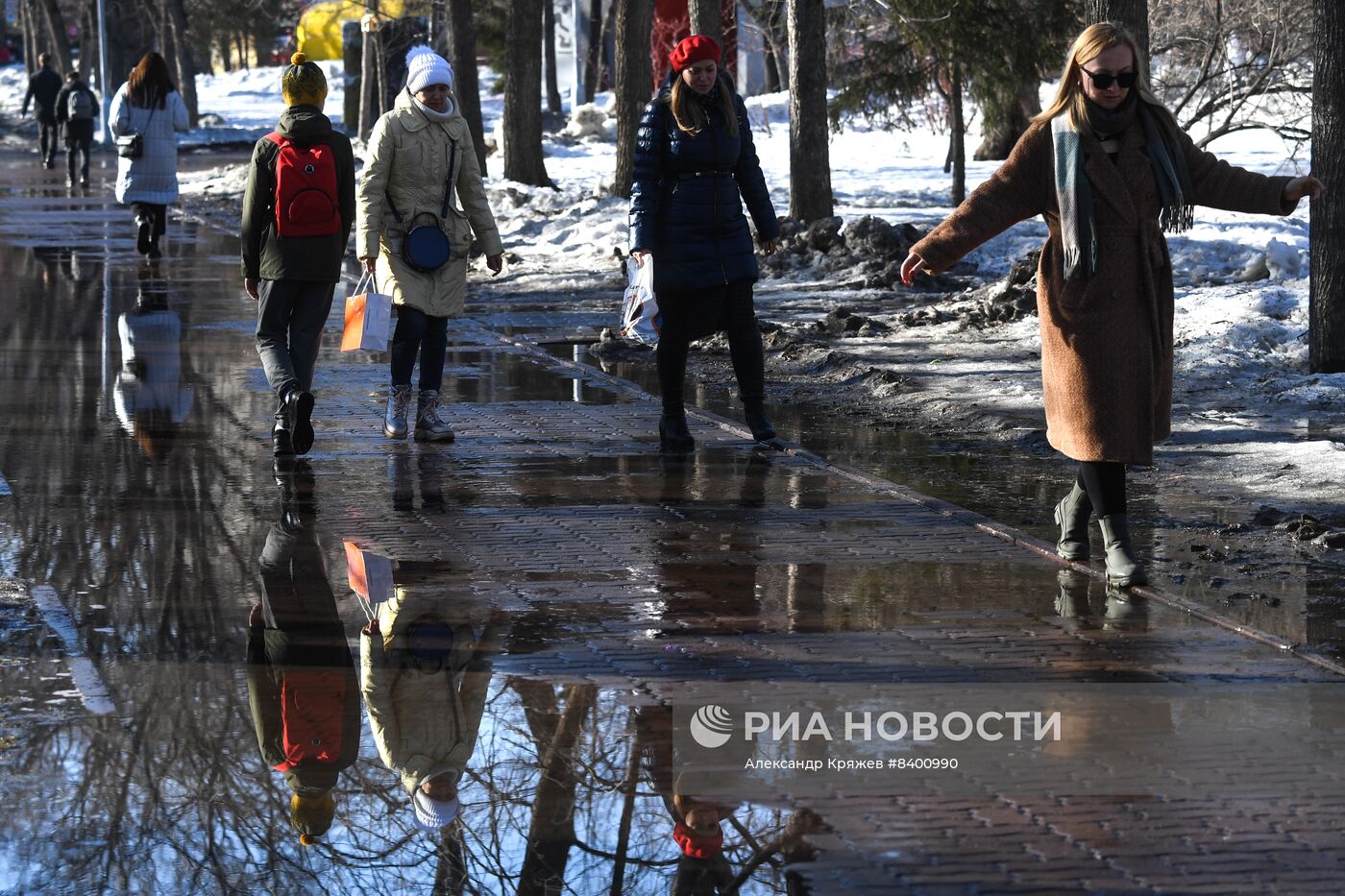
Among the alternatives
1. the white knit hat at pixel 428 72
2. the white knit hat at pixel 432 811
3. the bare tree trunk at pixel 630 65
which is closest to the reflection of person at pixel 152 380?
the white knit hat at pixel 428 72

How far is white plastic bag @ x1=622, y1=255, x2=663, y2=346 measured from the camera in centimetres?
869

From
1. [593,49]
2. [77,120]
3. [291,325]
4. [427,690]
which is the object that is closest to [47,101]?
[77,120]

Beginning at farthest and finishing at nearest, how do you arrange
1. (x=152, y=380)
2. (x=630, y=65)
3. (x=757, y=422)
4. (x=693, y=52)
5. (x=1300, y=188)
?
(x=630, y=65)
(x=152, y=380)
(x=757, y=422)
(x=693, y=52)
(x=1300, y=188)

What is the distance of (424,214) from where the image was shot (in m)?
8.88

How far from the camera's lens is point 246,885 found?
12.7 feet

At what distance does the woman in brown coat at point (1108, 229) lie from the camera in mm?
6125

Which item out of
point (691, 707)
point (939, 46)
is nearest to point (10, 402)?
point (691, 707)

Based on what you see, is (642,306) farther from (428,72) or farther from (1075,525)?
(1075,525)

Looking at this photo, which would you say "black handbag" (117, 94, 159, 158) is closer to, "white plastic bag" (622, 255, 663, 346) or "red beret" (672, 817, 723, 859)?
"white plastic bag" (622, 255, 663, 346)

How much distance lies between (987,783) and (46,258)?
1624 centimetres

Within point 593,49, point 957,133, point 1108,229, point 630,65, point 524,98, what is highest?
point 593,49

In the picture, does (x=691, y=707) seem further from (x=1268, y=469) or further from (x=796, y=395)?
(x=796, y=395)

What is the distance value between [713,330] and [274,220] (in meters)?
2.13

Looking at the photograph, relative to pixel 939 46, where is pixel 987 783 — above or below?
below
